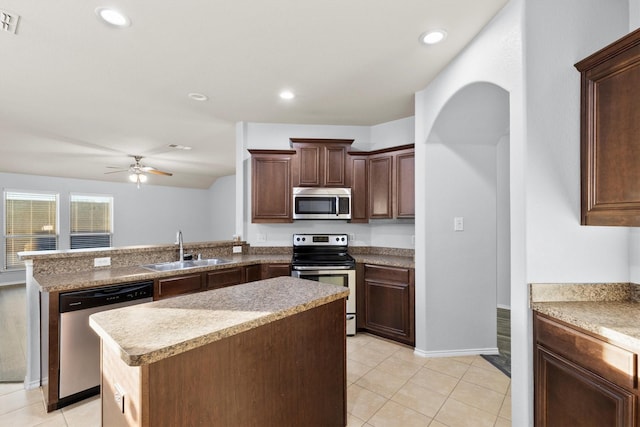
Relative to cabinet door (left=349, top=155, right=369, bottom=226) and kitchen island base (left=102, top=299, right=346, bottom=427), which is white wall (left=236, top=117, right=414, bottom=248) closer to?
cabinet door (left=349, top=155, right=369, bottom=226)

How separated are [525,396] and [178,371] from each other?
172 centimetres

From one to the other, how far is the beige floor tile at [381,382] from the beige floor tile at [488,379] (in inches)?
22.5

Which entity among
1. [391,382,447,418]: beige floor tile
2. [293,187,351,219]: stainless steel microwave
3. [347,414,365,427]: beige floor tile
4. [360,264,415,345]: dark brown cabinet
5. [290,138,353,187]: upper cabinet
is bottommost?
[391,382,447,418]: beige floor tile

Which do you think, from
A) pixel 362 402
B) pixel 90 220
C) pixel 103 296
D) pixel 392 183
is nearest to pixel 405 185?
pixel 392 183

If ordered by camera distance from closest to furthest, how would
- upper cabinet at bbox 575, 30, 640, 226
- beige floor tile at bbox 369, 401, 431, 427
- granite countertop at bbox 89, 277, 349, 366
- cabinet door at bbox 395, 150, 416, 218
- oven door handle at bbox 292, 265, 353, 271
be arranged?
granite countertop at bbox 89, 277, 349, 366 < upper cabinet at bbox 575, 30, 640, 226 < beige floor tile at bbox 369, 401, 431, 427 < oven door handle at bbox 292, 265, 353, 271 < cabinet door at bbox 395, 150, 416, 218

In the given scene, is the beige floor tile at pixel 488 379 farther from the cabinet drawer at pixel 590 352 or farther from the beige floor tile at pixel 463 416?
the cabinet drawer at pixel 590 352

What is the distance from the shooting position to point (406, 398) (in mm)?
2137

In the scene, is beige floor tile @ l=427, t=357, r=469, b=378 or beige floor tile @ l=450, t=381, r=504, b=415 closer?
beige floor tile @ l=450, t=381, r=504, b=415

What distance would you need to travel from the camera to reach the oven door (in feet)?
10.3

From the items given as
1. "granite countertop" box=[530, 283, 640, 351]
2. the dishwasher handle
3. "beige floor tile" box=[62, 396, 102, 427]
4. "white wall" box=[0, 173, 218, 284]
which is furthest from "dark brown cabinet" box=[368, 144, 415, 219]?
"white wall" box=[0, 173, 218, 284]

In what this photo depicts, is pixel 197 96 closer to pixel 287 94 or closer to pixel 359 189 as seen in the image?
pixel 287 94

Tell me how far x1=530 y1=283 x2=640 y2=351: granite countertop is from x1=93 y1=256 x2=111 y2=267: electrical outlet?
10.8 feet

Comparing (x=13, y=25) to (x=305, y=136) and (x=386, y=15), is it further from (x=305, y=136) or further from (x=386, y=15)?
(x=305, y=136)

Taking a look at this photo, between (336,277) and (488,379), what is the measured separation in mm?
1580
